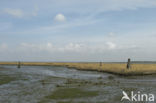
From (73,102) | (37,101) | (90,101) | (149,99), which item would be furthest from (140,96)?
(37,101)

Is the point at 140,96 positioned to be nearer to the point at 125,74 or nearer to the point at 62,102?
the point at 62,102

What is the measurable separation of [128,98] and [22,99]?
8.83m

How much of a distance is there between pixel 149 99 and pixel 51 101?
7.83m

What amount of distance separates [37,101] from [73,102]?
2.91 m

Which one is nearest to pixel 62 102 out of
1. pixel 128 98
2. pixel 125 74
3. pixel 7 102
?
pixel 7 102

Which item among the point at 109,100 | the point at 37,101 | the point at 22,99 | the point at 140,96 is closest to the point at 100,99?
the point at 109,100

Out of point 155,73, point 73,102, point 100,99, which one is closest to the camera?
point 73,102

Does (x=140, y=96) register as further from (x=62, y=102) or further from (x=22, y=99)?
(x=22, y=99)

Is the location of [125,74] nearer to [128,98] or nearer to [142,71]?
[142,71]

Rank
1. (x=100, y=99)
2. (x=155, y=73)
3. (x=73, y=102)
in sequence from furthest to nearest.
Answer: (x=155, y=73) → (x=100, y=99) → (x=73, y=102)

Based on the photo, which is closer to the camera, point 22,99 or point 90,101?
Answer: point 90,101

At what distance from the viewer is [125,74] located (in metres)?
35.5

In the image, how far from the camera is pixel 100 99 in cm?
1591

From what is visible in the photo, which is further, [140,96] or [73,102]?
[140,96]
